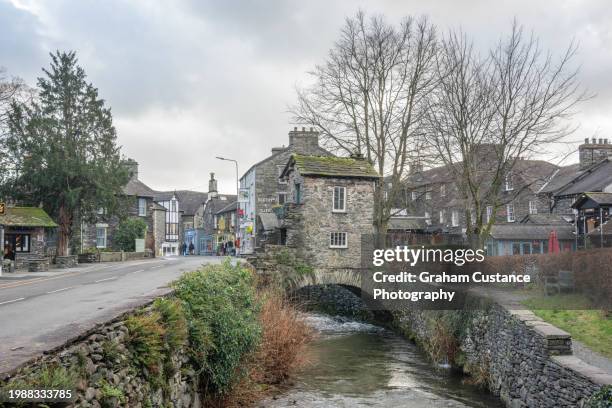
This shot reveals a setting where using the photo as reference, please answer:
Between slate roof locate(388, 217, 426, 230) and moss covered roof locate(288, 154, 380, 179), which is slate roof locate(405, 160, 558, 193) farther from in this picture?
moss covered roof locate(288, 154, 380, 179)

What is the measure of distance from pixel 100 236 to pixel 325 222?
113ft

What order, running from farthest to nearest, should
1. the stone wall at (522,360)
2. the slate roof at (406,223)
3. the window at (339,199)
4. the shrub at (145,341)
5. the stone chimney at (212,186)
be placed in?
1. the stone chimney at (212,186)
2. the slate roof at (406,223)
3. the window at (339,199)
4. the stone wall at (522,360)
5. the shrub at (145,341)

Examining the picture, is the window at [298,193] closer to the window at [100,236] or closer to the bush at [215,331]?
the bush at [215,331]

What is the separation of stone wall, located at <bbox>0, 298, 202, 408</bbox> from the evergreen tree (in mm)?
32704

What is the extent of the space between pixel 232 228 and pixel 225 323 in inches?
2464

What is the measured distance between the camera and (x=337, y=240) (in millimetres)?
27625

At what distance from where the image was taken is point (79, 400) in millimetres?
6191

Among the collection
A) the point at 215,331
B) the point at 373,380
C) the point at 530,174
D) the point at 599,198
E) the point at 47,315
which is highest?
the point at 530,174

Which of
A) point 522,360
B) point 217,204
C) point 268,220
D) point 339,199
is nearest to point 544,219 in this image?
point 268,220

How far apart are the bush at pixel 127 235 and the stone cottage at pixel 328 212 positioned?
→ 2817 centimetres

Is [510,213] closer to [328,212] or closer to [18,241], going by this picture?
[328,212]

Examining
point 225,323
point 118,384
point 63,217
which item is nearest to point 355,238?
point 225,323

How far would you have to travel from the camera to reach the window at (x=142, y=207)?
5959 cm

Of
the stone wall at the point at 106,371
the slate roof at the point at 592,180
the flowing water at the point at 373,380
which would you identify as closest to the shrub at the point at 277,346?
the flowing water at the point at 373,380
